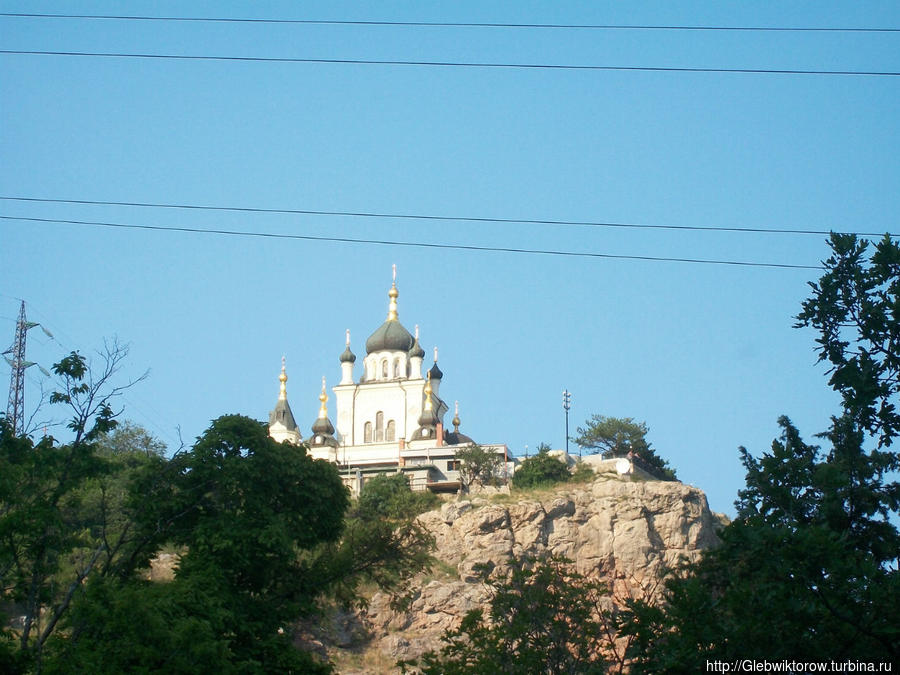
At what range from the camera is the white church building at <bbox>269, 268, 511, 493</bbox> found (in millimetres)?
55781

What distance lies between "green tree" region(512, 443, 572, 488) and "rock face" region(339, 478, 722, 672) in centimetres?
111

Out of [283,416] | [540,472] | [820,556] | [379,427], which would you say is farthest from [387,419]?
[820,556]

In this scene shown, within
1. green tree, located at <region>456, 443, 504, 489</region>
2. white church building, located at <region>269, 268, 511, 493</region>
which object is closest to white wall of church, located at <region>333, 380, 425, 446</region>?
white church building, located at <region>269, 268, 511, 493</region>

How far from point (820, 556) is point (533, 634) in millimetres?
8237

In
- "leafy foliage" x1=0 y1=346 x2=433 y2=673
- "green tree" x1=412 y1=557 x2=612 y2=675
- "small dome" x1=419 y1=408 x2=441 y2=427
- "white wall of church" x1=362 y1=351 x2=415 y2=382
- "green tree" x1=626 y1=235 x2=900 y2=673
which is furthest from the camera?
"white wall of church" x1=362 y1=351 x2=415 y2=382

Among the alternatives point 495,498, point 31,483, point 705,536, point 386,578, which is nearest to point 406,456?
point 495,498

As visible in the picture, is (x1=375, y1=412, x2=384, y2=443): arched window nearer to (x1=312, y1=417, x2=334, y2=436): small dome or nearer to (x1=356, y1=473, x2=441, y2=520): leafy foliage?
(x1=312, y1=417, x2=334, y2=436): small dome

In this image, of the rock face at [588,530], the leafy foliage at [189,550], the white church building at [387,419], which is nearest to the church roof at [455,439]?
the white church building at [387,419]

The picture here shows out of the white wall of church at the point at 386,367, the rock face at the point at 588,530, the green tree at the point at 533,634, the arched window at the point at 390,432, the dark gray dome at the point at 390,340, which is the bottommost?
the green tree at the point at 533,634

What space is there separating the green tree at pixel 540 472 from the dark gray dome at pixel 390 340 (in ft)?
53.3

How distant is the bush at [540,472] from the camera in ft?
164

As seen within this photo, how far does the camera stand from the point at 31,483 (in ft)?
56.1

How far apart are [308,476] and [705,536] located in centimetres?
2946

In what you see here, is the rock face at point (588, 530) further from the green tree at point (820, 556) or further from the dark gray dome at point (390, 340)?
the green tree at point (820, 556)
